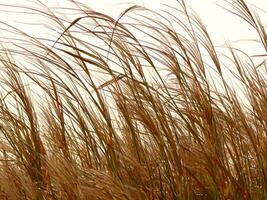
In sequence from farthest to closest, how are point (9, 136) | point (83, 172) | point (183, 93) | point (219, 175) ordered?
point (9, 136), point (183, 93), point (219, 175), point (83, 172)

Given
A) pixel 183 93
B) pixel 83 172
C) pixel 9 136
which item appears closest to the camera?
pixel 83 172

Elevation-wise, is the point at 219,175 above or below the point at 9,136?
below

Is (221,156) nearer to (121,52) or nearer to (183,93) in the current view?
(183,93)

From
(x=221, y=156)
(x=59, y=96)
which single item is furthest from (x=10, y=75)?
(x=221, y=156)

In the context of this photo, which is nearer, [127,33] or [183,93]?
[127,33]

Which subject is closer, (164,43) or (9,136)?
(164,43)

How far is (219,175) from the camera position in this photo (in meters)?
1.72

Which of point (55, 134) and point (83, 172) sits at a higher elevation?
point (55, 134)

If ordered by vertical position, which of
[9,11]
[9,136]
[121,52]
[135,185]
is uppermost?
[9,11]

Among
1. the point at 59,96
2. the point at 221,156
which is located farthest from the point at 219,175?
the point at 59,96

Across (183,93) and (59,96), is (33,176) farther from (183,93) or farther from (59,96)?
(183,93)

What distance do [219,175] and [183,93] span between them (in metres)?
0.31

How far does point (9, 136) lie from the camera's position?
200 centimetres

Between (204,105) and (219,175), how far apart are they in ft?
0.78
